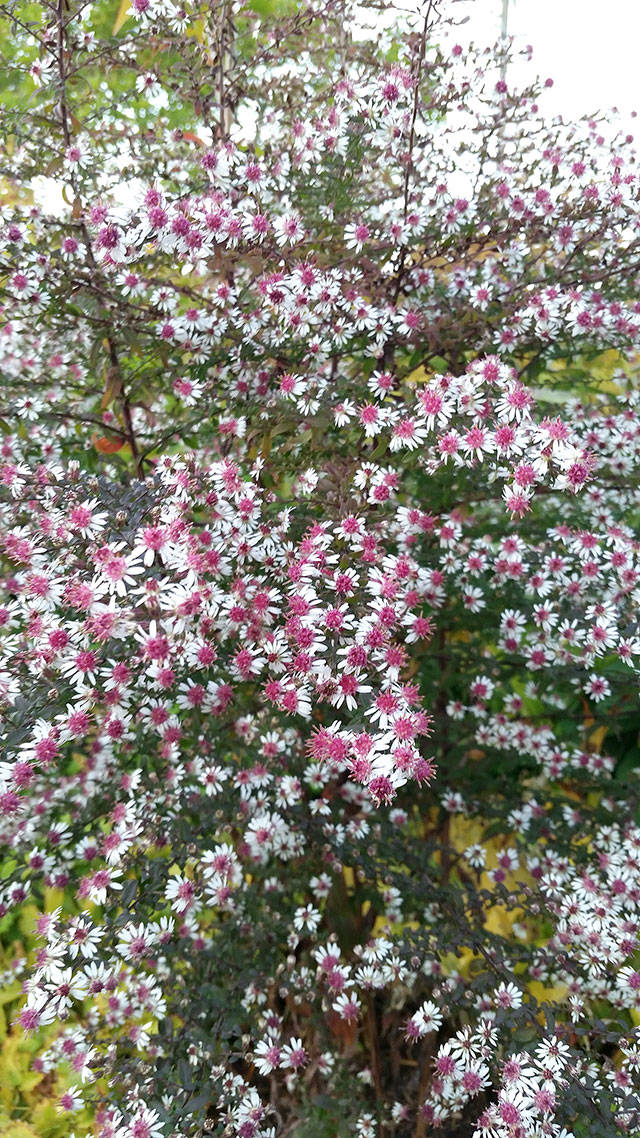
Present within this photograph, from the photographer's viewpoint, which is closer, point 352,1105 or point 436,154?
point 352,1105

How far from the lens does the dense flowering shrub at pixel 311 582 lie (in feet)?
4.41

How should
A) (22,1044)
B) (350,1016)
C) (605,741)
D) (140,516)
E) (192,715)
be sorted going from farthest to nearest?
(605,741), (22,1044), (192,715), (350,1016), (140,516)

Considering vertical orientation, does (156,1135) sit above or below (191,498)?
below

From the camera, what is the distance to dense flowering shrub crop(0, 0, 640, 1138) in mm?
1345

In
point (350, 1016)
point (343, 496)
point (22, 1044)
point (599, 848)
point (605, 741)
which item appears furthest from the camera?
point (605, 741)

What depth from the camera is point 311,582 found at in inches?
52.7

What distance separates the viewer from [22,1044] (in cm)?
256

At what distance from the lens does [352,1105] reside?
1778 mm

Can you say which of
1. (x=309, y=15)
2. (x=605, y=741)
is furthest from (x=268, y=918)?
(x=309, y=15)

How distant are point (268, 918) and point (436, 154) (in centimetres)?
195

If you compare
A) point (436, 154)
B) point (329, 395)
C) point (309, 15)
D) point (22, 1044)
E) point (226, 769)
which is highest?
point (309, 15)

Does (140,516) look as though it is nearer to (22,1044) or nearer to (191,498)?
(191,498)

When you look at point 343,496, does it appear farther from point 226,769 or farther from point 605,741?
point 605,741

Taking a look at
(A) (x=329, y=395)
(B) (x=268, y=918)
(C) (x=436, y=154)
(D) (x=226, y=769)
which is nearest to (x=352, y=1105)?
(B) (x=268, y=918)
